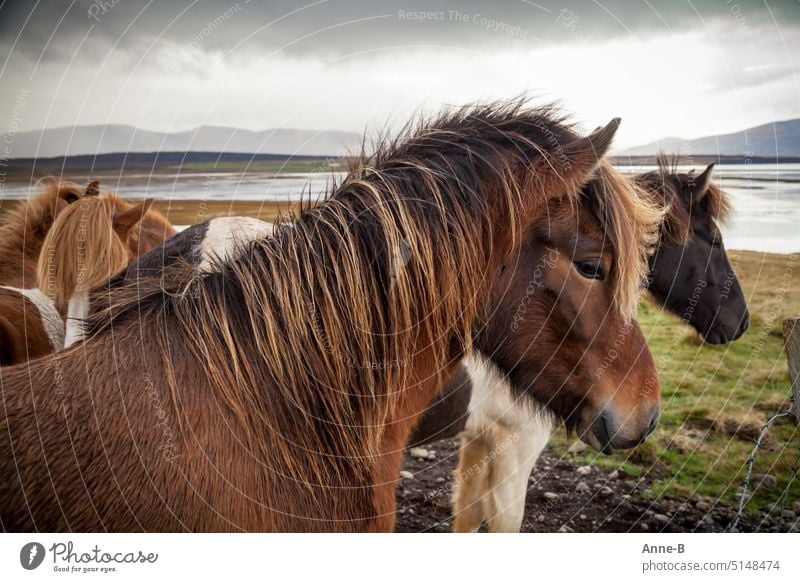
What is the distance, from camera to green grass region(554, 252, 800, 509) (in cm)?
260

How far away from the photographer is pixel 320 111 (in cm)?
236

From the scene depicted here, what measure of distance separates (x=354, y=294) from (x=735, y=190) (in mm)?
2477

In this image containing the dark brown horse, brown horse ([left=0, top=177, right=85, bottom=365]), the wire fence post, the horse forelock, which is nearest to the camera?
the wire fence post

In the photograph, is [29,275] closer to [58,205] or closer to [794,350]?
[58,205]

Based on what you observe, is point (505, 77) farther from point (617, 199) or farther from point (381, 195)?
point (381, 195)

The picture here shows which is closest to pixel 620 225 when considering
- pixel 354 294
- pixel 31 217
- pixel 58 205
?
pixel 354 294

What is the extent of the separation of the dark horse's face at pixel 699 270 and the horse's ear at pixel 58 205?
9.42ft

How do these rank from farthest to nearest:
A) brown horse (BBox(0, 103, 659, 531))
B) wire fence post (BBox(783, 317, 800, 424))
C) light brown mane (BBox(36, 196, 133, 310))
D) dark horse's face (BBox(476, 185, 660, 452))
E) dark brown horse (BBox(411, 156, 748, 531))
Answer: dark brown horse (BBox(411, 156, 748, 531))
light brown mane (BBox(36, 196, 133, 310))
wire fence post (BBox(783, 317, 800, 424))
dark horse's face (BBox(476, 185, 660, 452))
brown horse (BBox(0, 103, 659, 531))

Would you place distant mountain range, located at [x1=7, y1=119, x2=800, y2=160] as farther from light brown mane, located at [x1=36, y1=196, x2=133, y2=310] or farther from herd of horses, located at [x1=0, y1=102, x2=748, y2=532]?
herd of horses, located at [x1=0, y1=102, x2=748, y2=532]

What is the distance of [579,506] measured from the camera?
2.75m

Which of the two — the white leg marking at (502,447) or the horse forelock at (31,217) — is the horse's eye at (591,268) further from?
the horse forelock at (31,217)

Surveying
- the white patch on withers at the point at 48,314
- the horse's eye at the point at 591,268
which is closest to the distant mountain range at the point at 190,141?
the white patch on withers at the point at 48,314

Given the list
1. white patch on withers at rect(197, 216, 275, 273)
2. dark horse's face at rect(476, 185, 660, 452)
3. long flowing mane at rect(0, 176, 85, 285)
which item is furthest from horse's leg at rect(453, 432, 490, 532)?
long flowing mane at rect(0, 176, 85, 285)
